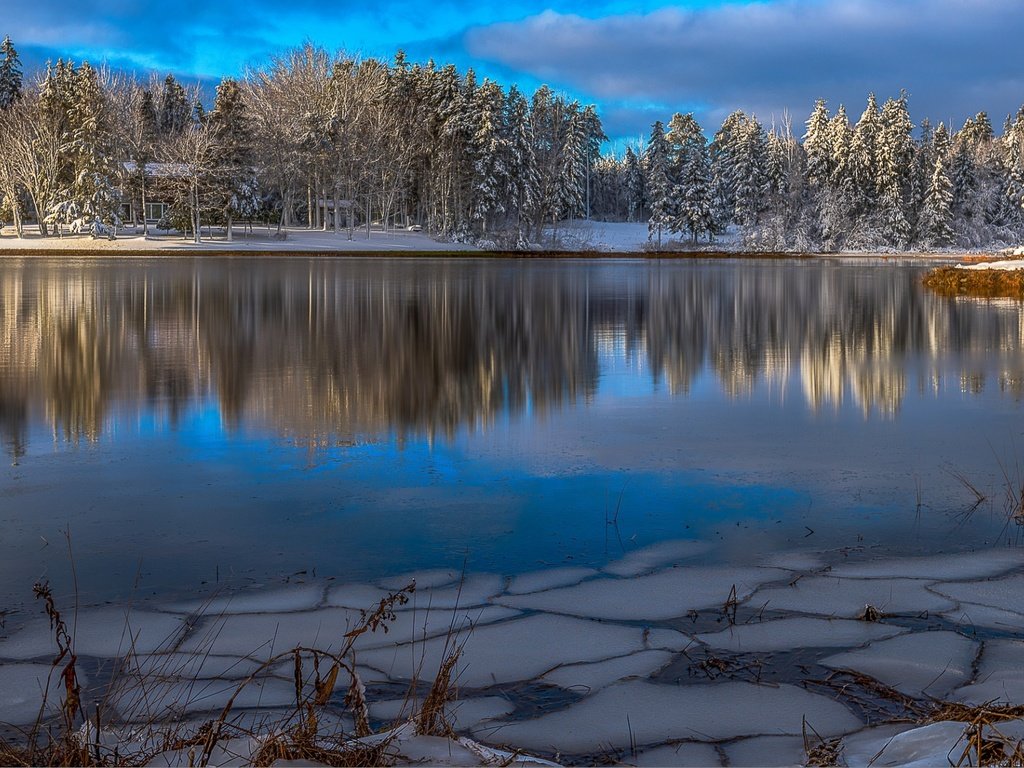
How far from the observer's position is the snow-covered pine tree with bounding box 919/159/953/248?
98219mm

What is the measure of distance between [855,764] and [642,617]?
5.87 ft

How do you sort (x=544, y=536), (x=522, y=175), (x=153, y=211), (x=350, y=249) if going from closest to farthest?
(x=544, y=536)
(x=350, y=249)
(x=522, y=175)
(x=153, y=211)

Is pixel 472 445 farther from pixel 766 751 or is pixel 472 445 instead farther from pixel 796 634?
pixel 766 751

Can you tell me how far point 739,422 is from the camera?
1080cm

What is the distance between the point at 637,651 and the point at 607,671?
272 millimetres

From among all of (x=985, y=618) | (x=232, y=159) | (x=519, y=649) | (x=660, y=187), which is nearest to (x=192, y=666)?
(x=519, y=649)

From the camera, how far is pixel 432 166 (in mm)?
90188

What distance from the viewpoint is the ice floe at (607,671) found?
4.53m

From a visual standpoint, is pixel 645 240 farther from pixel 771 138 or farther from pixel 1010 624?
pixel 1010 624

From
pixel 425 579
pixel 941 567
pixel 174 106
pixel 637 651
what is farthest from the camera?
pixel 174 106

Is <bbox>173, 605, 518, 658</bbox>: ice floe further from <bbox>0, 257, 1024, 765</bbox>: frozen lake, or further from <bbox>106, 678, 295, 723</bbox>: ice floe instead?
<bbox>106, 678, 295, 723</bbox>: ice floe

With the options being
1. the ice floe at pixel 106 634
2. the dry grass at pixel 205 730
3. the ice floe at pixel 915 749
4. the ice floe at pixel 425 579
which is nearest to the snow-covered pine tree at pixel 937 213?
the ice floe at pixel 425 579

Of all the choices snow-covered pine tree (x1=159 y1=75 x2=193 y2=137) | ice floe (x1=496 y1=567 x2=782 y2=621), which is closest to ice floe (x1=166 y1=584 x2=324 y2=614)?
ice floe (x1=496 y1=567 x2=782 y2=621)

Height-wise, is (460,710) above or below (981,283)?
below
